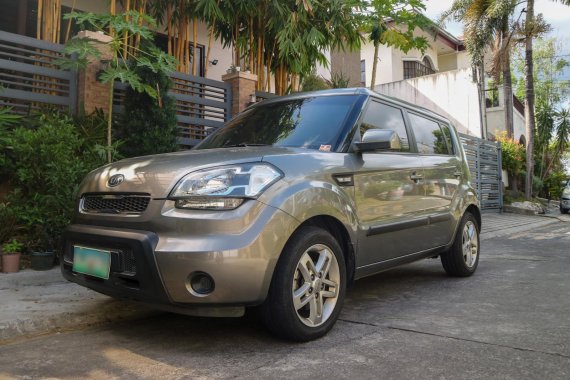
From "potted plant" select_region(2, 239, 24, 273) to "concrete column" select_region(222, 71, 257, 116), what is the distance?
204 inches

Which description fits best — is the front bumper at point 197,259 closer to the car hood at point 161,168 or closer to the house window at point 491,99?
the car hood at point 161,168

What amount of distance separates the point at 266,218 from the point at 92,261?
118cm

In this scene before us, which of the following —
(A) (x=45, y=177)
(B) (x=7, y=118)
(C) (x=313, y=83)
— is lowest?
(A) (x=45, y=177)

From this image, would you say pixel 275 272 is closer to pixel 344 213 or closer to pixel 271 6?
pixel 344 213

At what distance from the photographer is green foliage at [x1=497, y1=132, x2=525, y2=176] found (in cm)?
1947

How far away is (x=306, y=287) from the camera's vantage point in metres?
3.16

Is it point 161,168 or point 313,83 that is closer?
point 161,168

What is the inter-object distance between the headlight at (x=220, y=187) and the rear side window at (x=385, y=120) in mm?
1304

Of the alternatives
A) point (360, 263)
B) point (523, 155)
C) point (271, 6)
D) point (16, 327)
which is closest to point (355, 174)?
point (360, 263)

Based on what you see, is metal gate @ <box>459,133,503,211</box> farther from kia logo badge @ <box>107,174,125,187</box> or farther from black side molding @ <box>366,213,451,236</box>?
kia logo badge @ <box>107,174,125,187</box>

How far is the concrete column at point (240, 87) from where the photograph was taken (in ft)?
30.8

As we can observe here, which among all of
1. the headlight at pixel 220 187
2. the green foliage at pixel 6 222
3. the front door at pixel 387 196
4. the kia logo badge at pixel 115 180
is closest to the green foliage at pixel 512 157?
the front door at pixel 387 196

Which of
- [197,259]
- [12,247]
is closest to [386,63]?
[12,247]

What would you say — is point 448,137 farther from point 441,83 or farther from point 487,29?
point 441,83
